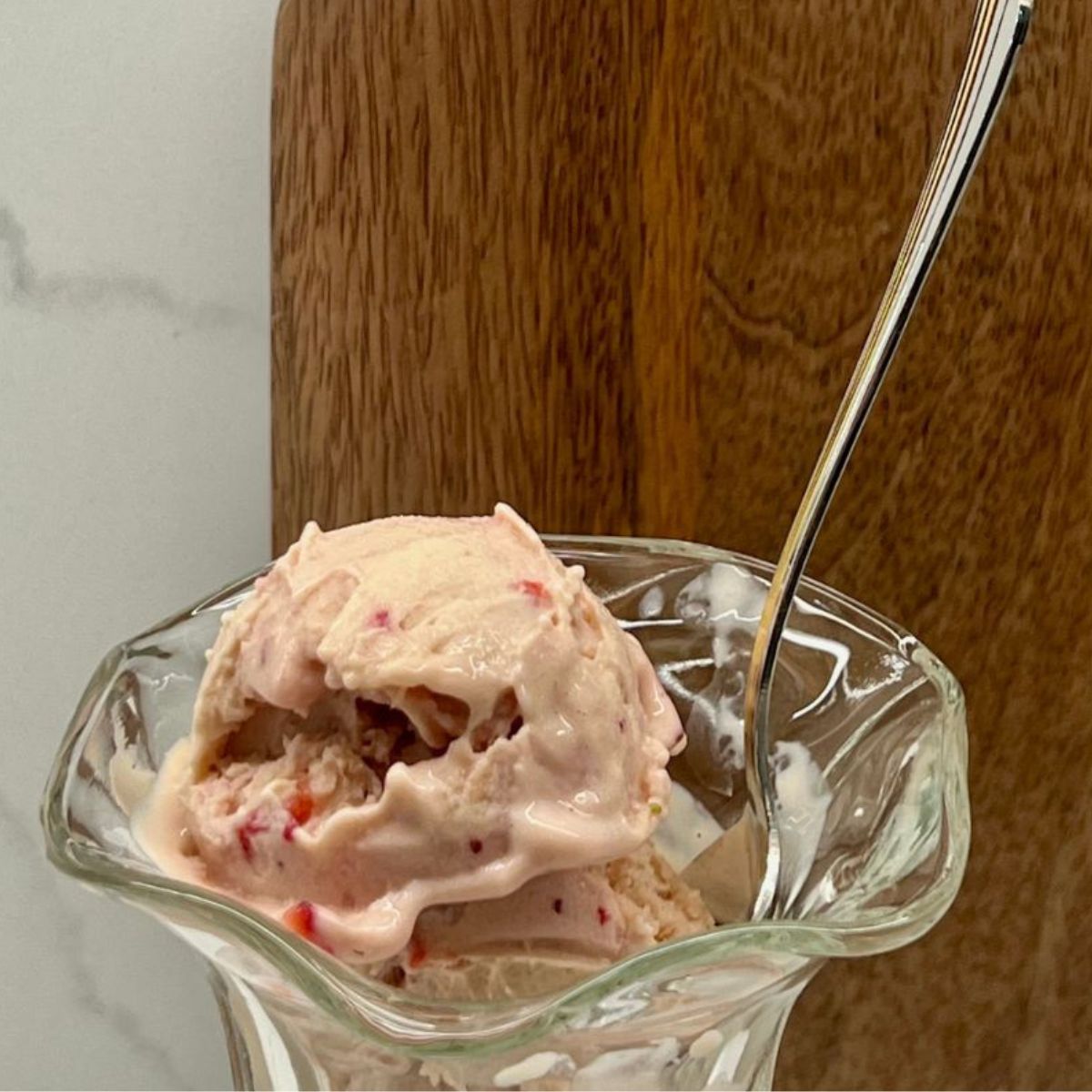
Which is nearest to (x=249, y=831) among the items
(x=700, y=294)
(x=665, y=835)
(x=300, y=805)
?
(x=300, y=805)

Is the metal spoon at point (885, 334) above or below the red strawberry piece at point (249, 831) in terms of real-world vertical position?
above

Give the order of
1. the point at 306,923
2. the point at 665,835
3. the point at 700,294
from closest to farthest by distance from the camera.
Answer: the point at 306,923 < the point at 665,835 < the point at 700,294

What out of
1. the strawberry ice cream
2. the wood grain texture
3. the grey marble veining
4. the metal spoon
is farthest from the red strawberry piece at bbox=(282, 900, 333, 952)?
the grey marble veining

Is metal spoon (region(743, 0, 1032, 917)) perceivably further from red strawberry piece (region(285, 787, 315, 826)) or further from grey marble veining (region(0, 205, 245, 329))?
grey marble veining (region(0, 205, 245, 329))

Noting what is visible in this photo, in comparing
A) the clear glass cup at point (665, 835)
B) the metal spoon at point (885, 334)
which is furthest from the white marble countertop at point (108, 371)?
the metal spoon at point (885, 334)

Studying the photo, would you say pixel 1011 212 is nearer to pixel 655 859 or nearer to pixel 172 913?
pixel 655 859

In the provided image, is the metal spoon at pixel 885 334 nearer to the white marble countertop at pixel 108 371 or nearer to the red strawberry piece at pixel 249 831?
the red strawberry piece at pixel 249 831

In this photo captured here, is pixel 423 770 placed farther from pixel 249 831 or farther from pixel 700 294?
pixel 700 294
